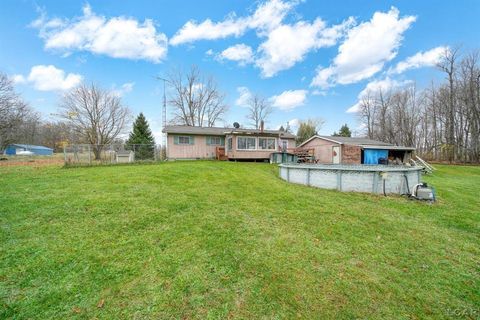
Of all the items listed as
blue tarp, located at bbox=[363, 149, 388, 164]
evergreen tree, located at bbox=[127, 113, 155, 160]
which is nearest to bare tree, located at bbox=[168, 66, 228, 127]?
evergreen tree, located at bbox=[127, 113, 155, 160]

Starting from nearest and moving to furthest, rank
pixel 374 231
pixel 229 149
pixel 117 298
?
pixel 117 298 → pixel 374 231 → pixel 229 149

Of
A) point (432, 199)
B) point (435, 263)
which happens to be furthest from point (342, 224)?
point (432, 199)

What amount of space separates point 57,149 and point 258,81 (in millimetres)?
54761

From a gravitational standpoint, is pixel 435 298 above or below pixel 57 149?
below

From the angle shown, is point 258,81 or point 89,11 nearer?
point 89,11

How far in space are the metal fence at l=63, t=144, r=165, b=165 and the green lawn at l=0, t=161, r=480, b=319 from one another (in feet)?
28.6

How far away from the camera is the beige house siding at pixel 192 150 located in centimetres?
1791

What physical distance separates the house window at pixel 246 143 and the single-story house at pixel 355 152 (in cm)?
717

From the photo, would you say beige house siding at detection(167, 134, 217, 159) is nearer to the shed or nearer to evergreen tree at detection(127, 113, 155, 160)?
the shed

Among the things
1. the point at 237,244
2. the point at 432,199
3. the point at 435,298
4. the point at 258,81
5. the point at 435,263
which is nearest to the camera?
the point at 435,298

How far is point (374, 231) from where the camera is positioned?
14.5ft

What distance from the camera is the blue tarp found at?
2006cm

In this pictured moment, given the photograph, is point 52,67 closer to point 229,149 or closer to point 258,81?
point 229,149

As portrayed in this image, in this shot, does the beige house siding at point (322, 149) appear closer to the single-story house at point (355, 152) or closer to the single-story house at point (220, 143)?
the single-story house at point (355, 152)
